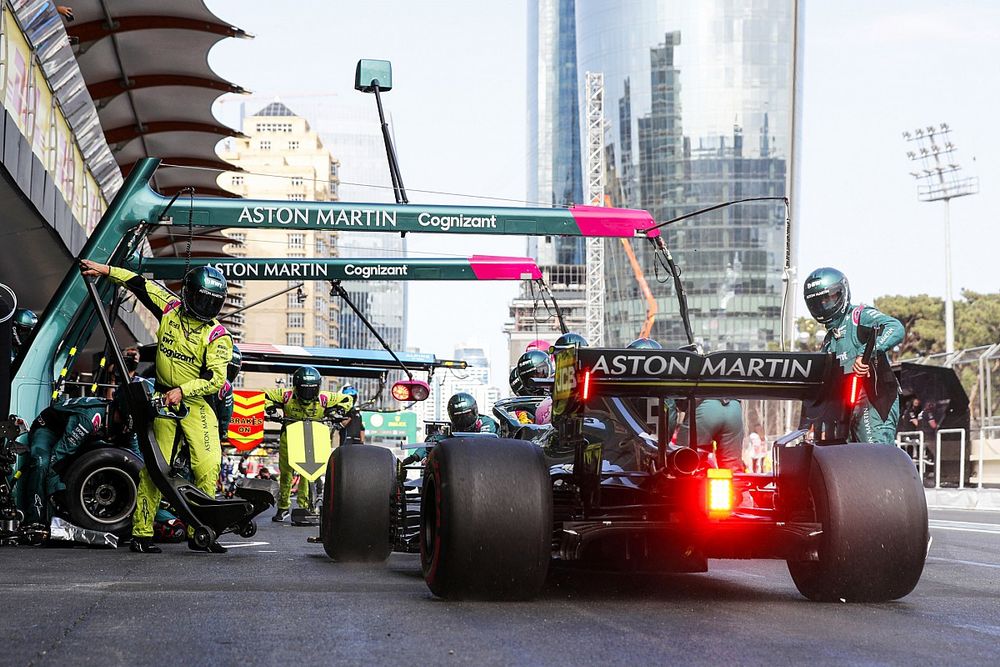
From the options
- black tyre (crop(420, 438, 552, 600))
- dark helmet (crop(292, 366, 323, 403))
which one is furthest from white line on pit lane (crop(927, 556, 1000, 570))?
dark helmet (crop(292, 366, 323, 403))

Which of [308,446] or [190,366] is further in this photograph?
[308,446]

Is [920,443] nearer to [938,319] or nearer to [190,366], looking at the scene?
[190,366]

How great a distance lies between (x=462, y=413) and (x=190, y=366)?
1.98 metres

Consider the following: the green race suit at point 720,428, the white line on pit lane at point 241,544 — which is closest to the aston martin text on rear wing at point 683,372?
the green race suit at point 720,428

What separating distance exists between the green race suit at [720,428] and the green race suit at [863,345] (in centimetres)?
214

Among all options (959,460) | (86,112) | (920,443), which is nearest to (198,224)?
(86,112)

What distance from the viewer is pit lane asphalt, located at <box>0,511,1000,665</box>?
13.8 feet

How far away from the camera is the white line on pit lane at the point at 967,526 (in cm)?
1402

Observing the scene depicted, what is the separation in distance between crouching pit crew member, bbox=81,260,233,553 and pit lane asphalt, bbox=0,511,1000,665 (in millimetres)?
1475

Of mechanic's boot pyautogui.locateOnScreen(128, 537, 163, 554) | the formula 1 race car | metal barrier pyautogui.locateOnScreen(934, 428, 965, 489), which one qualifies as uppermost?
the formula 1 race car

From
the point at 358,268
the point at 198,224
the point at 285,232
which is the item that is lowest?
the point at 358,268

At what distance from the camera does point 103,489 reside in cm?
1037

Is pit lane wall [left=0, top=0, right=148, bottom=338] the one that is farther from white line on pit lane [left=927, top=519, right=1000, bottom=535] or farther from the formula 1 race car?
white line on pit lane [left=927, top=519, right=1000, bottom=535]

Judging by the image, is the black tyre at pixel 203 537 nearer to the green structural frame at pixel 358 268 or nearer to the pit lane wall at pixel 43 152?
the pit lane wall at pixel 43 152
